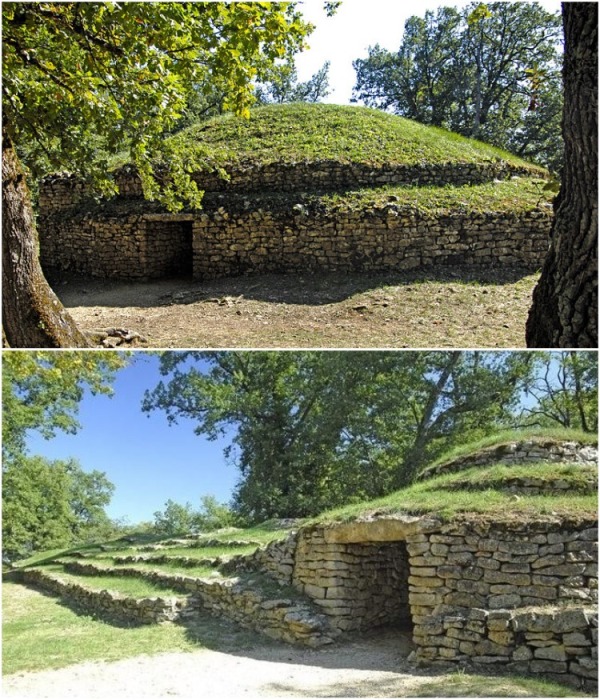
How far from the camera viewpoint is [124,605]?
9.28 meters

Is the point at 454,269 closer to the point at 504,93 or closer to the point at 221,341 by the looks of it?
A: the point at 221,341

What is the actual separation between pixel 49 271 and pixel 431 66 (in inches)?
856

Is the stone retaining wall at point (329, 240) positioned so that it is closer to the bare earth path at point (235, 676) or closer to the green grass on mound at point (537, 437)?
the green grass on mound at point (537, 437)

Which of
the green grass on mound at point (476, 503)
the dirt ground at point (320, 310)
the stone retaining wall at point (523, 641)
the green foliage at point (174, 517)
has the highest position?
the dirt ground at point (320, 310)

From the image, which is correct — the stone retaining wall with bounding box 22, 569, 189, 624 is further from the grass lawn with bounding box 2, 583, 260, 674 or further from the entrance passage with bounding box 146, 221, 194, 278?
the entrance passage with bounding box 146, 221, 194, 278

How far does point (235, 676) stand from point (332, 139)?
498 inches

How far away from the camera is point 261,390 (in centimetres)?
1563

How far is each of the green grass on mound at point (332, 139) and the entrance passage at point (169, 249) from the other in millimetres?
1895

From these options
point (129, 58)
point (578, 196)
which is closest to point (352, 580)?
point (578, 196)

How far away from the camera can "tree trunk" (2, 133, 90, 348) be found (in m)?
6.27

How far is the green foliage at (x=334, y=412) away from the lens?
14773 millimetres

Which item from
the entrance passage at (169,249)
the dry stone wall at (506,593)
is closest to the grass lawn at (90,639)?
the dry stone wall at (506,593)

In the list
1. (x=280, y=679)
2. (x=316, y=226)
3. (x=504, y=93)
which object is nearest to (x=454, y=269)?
(x=316, y=226)

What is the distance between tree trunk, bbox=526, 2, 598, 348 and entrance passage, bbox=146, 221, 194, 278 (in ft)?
38.5
